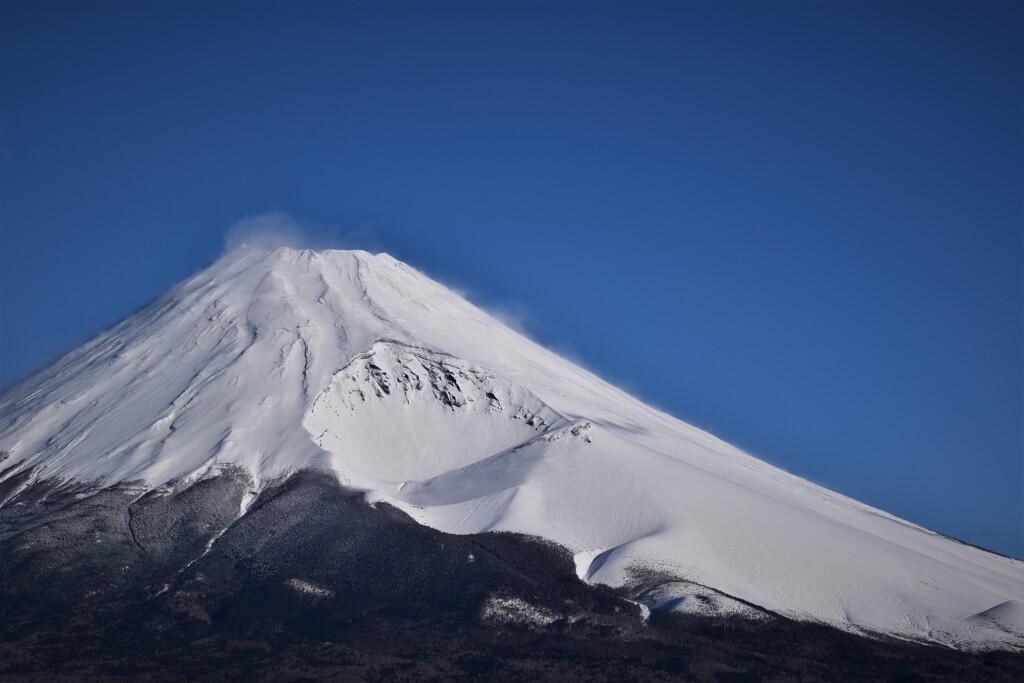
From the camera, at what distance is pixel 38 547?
224 ft

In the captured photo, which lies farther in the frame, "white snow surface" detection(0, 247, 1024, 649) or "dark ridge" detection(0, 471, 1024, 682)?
"white snow surface" detection(0, 247, 1024, 649)

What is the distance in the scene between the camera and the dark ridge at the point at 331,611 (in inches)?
2205

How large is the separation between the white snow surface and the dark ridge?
338 cm

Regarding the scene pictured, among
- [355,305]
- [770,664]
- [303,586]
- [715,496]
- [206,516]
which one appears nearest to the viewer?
[770,664]

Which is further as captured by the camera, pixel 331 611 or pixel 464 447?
pixel 464 447

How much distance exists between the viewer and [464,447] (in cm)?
8788

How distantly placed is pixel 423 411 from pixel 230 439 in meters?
17.7

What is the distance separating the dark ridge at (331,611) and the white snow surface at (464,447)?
3377mm

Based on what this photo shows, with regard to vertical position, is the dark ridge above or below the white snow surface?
below

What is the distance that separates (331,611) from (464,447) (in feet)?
89.7

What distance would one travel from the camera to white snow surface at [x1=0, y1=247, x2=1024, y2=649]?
224 feet

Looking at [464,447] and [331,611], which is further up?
[464,447]

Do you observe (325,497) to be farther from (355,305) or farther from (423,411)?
(355,305)

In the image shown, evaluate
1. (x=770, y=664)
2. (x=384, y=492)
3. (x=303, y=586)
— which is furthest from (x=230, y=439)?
(x=770, y=664)
